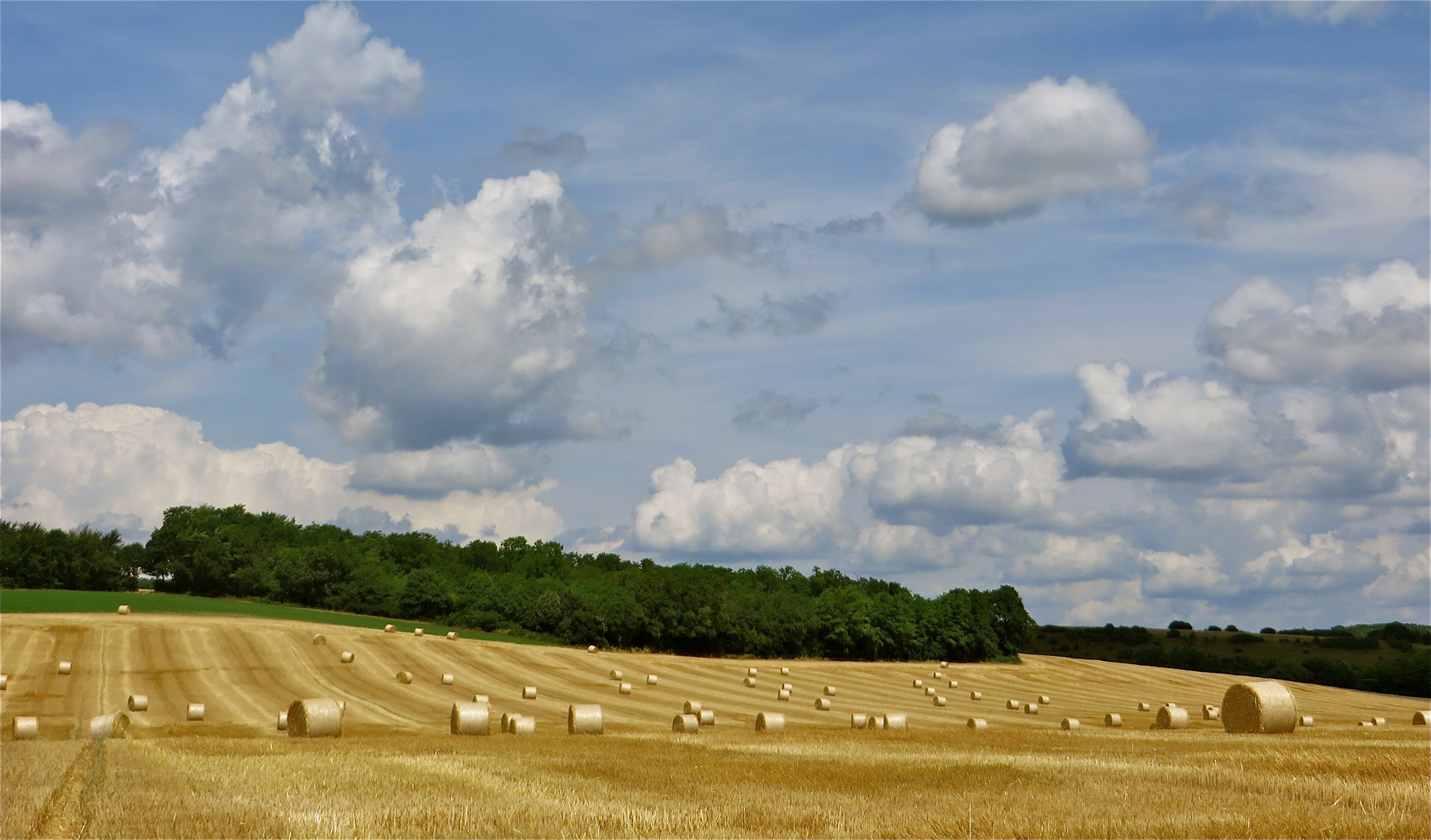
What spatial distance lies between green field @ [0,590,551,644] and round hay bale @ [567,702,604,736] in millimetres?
49481

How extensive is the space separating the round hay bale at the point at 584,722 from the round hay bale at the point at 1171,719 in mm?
18655

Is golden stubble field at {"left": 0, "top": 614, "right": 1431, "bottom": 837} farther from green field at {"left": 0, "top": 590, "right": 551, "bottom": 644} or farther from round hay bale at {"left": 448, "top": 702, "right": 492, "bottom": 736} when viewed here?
green field at {"left": 0, "top": 590, "right": 551, "bottom": 644}

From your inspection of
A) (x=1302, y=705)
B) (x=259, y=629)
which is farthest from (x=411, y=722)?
(x=1302, y=705)

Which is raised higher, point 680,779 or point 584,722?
point 680,779

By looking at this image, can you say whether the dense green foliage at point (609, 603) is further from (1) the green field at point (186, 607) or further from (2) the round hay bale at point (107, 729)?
(2) the round hay bale at point (107, 729)

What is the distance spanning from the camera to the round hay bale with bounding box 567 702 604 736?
31.2 metres

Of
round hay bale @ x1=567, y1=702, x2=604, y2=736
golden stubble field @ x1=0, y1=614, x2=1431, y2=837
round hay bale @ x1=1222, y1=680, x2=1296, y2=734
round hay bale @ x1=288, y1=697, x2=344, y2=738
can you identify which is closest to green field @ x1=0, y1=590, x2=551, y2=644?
golden stubble field @ x1=0, y1=614, x2=1431, y2=837

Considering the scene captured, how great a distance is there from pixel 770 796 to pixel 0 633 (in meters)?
59.1

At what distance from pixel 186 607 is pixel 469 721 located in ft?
205

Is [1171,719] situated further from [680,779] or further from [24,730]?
[24,730]

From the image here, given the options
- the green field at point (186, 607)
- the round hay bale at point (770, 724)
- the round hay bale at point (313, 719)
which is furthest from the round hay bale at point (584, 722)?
the green field at point (186, 607)

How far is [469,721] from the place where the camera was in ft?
99.0

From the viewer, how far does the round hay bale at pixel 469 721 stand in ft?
98.6

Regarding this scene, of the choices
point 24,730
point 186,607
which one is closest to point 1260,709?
point 24,730
